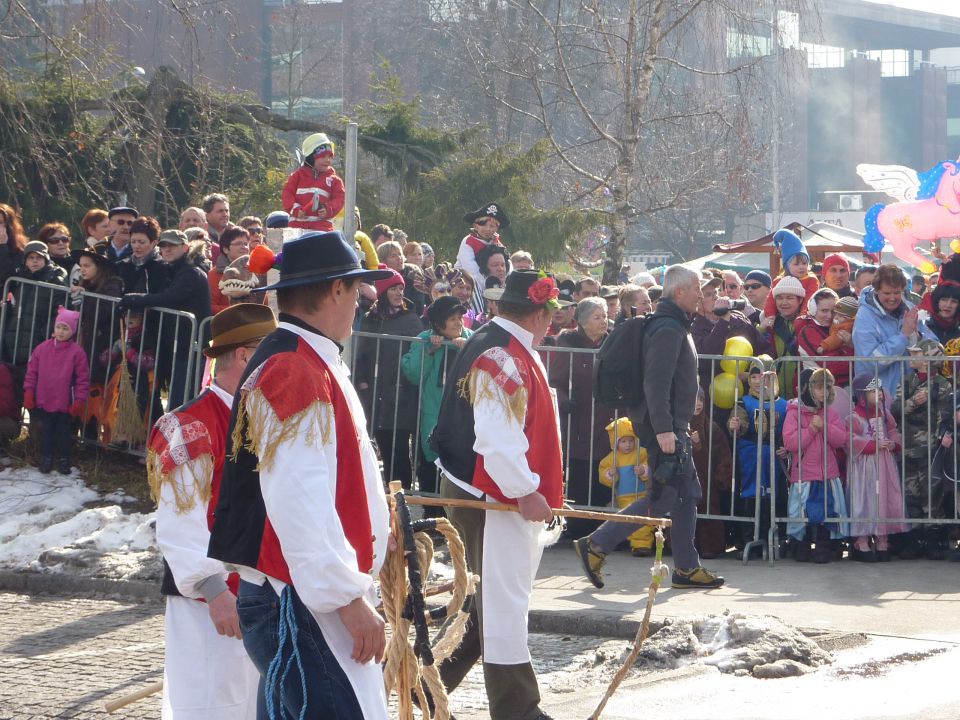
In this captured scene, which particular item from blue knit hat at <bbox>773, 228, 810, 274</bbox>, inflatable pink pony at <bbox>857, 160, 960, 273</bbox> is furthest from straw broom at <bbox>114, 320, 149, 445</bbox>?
inflatable pink pony at <bbox>857, 160, 960, 273</bbox>

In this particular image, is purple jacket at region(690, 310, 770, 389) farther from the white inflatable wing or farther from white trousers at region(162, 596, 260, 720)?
white trousers at region(162, 596, 260, 720)

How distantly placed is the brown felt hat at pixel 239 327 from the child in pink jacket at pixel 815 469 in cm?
551

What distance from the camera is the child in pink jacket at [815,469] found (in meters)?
9.02

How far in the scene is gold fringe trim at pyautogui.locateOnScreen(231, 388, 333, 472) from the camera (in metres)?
3.29

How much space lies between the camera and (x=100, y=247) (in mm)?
11047

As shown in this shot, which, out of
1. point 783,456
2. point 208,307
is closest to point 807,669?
point 783,456

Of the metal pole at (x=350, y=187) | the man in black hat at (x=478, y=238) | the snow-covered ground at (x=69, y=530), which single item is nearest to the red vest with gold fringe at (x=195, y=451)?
the metal pole at (x=350, y=187)

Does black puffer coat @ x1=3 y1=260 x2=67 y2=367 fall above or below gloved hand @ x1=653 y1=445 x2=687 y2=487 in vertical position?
above

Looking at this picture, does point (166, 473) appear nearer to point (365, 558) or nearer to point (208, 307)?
point (365, 558)

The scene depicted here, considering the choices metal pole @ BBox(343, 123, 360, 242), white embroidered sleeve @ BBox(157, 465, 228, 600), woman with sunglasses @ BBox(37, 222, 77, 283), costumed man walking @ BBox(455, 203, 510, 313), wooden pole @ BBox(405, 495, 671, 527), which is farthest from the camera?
costumed man walking @ BBox(455, 203, 510, 313)

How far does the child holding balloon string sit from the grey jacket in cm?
144

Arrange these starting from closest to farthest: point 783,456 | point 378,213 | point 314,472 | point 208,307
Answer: point 314,472, point 783,456, point 208,307, point 378,213

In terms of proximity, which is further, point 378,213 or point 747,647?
point 378,213

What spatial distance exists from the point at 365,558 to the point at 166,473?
40.5 inches
